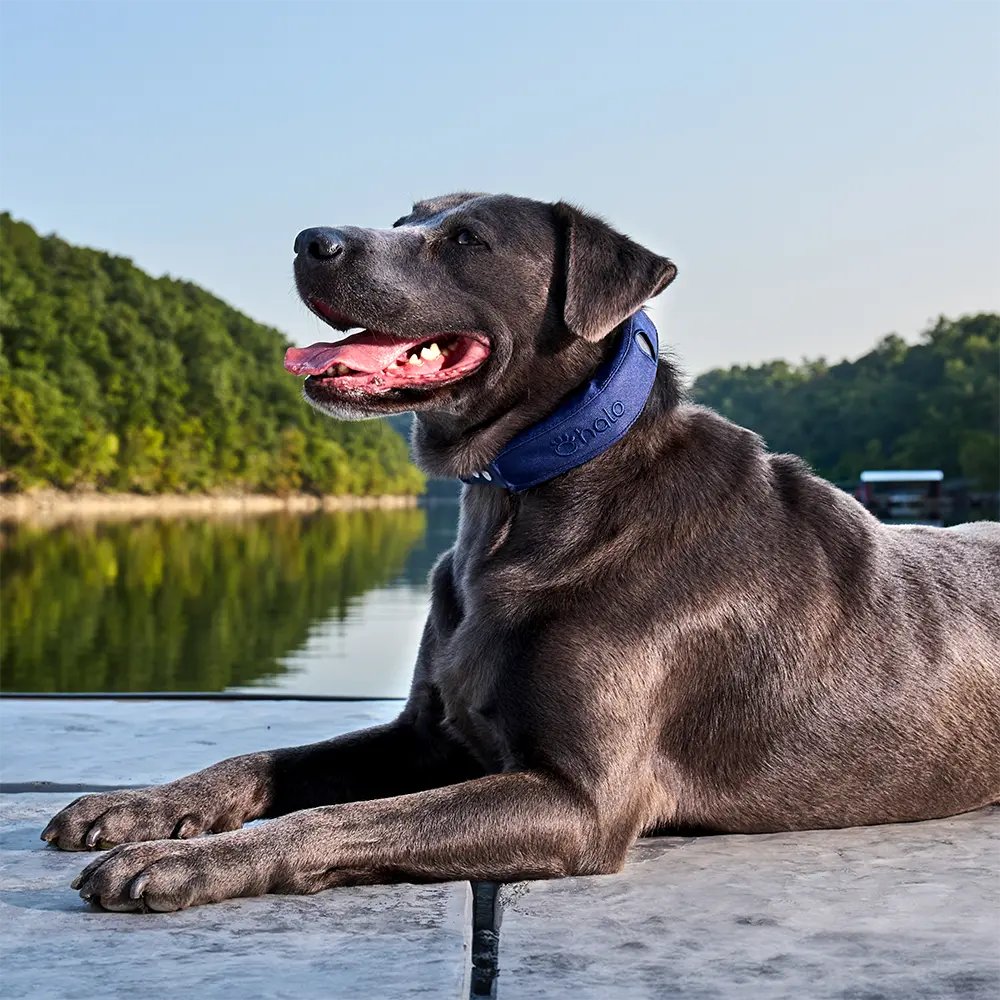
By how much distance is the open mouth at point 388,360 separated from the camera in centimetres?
367

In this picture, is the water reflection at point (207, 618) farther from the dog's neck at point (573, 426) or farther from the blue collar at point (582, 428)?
the blue collar at point (582, 428)

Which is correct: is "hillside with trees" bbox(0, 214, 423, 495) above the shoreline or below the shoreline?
above

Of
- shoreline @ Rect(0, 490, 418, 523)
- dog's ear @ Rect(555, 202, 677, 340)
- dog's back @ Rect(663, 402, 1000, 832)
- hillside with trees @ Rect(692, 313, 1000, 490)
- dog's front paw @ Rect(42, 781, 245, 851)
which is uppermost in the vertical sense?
hillside with trees @ Rect(692, 313, 1000, 490)

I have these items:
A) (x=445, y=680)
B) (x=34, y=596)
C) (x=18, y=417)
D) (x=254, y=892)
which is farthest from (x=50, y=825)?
(x=18, y=417)

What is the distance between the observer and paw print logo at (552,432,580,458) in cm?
360

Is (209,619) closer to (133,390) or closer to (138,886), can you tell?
(138,886)

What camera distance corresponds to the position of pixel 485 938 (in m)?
2.67

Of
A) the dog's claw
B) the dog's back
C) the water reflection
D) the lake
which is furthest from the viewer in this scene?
the water reflection

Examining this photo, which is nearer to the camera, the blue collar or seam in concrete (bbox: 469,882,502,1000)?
seam in concrete (bbox: 469,882,502,1000)

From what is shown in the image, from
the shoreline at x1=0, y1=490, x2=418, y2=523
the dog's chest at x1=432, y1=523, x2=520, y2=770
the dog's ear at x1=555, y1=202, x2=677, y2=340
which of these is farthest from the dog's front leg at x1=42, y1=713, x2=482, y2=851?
the shoreline at x1=0, y1=490, x2=418, y2=523

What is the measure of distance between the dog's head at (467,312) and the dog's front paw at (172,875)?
1.23 meters

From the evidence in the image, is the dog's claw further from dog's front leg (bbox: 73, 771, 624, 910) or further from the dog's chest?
the dog's chest

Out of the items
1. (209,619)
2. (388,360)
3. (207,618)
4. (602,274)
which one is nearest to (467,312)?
(388,360)

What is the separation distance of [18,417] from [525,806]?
248 ft
